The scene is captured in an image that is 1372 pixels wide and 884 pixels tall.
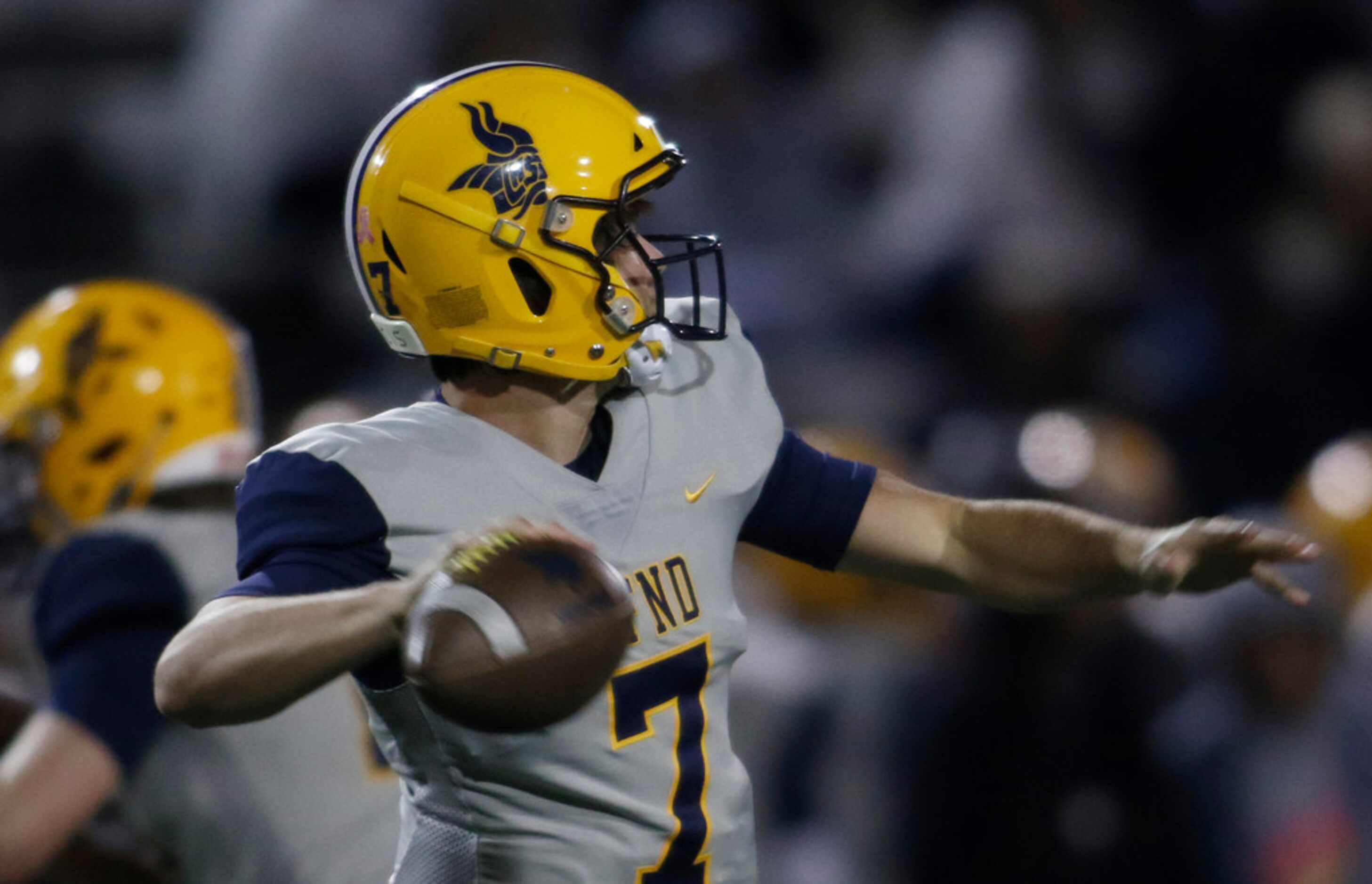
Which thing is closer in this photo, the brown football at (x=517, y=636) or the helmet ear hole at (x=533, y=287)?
the brown football at (x=517, y=636)

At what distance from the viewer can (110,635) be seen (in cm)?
288

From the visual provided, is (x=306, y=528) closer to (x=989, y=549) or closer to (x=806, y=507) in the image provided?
(x=806, y=507)

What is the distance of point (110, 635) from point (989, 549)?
1.45m

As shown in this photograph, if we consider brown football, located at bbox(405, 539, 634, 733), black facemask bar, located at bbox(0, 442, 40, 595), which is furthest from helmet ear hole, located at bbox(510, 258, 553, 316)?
black facemask bar, located at bbox(0, 442, 40, 595)

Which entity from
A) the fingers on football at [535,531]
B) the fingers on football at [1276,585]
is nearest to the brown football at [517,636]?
the fingers on football at [535,531]

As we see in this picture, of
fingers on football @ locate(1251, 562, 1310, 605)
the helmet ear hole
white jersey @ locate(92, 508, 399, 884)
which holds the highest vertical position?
the helmet ear hole

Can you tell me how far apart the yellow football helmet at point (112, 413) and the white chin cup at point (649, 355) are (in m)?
1.25

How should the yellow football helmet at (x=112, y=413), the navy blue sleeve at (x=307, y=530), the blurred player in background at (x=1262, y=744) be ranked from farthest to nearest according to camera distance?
1. the blurred player in background at (x=1262, y=744)
2. the yellow football helmet at (x=112, y=413)
3. the navy blue sleeve at (x=307, y=530)

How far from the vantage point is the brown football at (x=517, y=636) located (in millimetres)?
1923

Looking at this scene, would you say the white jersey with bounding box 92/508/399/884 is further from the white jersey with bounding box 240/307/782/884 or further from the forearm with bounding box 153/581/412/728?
the forearm with bounding box 153/581/412/728

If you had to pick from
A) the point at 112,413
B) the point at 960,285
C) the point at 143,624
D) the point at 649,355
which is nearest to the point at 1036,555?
the point at 649,355

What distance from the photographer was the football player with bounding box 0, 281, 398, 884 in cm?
285

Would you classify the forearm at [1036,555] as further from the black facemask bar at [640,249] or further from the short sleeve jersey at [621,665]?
the black facemask bar at [640,249]

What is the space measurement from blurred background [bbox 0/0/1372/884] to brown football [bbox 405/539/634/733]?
2.08m
